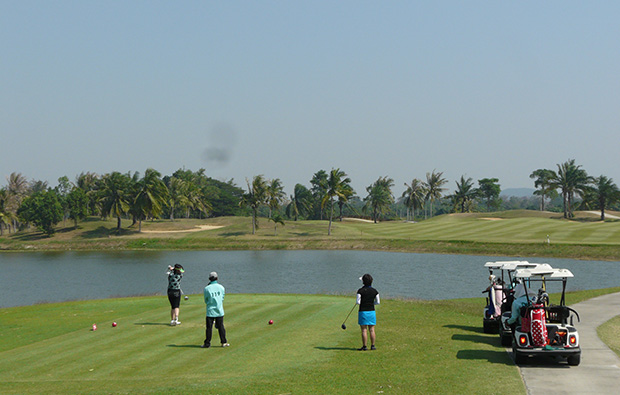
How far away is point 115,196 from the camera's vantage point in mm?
121500

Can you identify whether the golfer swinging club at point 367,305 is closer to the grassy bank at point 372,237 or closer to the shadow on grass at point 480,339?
the shadow on grass at point 480,339

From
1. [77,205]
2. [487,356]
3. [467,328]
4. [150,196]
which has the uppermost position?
[150,196]

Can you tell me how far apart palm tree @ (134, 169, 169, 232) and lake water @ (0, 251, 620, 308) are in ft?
117

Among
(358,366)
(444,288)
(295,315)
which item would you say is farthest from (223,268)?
(358,366)

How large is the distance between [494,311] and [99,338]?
1353 centimetres

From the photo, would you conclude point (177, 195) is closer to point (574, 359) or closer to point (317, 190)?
point (317, 190)

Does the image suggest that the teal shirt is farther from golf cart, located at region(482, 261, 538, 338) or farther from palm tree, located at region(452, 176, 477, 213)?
palm tree, located at region(452, 176, 477, 213)

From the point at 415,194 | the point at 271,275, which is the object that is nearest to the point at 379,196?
the point at 415,194

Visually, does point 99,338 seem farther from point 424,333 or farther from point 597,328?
point 597,328

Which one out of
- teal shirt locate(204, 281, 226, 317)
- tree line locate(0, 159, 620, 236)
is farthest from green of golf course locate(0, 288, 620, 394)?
tree line locate(0, 159, 620, 236)

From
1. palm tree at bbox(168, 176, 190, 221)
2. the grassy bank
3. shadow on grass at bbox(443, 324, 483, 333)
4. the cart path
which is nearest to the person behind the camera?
the cart path

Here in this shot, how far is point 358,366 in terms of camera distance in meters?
15.3

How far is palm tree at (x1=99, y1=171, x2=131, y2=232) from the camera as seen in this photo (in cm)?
12019

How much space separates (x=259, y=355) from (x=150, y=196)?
107180mm
